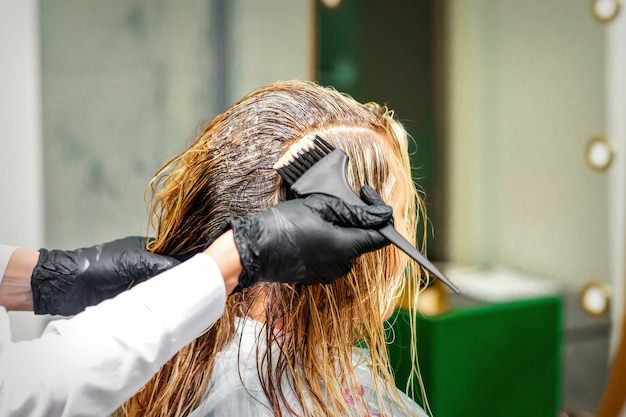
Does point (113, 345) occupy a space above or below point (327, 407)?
above

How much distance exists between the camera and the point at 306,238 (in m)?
0.80

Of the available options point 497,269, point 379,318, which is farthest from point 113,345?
point 497,269

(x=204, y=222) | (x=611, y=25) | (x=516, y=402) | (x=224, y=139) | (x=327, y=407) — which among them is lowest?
(x=516, y=402)

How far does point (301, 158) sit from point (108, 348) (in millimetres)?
367

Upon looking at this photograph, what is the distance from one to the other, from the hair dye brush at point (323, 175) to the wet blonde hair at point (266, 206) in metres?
0.06

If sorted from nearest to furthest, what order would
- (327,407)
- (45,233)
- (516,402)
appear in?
(327,407)
(45,233)
(516,402)

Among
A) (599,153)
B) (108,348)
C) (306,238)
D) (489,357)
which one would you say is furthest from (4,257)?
(599,153)

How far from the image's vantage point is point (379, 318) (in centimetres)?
107

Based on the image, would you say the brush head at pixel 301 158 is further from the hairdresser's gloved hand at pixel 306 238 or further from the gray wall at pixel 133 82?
the gray wall at pixel 133 82

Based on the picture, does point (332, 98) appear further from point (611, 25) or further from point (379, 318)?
point (611, 25)

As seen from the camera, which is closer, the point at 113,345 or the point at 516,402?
the point at 113,345

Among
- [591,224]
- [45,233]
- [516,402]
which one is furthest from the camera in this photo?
[591,224]

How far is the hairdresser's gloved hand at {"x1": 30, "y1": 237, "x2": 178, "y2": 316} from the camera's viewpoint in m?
1.01

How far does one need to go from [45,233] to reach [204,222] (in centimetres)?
68
